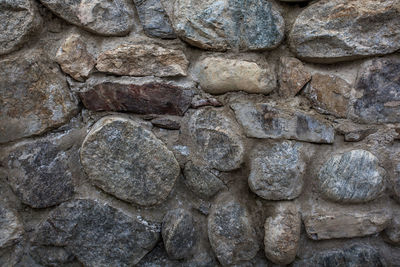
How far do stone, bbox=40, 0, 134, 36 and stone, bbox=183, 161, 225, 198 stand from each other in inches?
17.9

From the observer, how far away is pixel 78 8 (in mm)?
932

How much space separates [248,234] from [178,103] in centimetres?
46

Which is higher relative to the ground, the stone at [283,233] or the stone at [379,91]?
the stone at [379,91]

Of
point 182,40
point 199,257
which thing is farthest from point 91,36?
point 199,257

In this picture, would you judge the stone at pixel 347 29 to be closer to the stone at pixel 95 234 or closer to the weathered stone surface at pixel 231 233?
the weathered stone surface at pixel 231 233

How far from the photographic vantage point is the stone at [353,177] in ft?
3.22

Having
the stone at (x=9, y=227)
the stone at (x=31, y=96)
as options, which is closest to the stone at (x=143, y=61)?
Answer: the stone at (x=31, y=96)

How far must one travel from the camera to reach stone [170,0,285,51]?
3.09 ft

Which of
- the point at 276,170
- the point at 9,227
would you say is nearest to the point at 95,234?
the point at 9,227

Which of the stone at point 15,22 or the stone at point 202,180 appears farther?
the stone at point 202,180

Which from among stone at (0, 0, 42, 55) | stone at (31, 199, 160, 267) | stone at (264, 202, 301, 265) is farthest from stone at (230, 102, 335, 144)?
stone at (0, 0, 42, 55)

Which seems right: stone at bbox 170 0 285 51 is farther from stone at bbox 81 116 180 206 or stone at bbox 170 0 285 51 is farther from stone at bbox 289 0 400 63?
stone at bbox 81 116 180 206

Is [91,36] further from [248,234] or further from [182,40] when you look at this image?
[248,234]

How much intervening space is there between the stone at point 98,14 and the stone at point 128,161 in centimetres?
26
